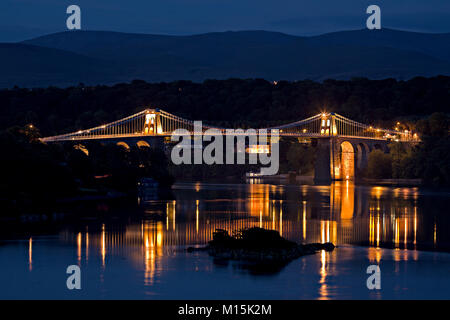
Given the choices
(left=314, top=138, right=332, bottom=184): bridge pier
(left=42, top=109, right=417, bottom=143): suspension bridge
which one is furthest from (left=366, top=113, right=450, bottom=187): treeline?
(left=314, top=138, right=332, bottom=184): bridge pier

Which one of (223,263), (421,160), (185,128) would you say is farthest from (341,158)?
(223,263)

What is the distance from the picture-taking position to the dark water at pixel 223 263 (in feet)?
82.2

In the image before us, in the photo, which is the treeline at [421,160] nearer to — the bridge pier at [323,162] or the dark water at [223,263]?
the bridge pier at [323,162]

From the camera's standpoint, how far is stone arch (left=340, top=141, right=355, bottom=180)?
362 feet

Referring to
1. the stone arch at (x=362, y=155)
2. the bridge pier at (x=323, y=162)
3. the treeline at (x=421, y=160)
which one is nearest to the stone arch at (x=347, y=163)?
the stone arch at (x=362, y=155)

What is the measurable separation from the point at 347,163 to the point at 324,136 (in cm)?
458

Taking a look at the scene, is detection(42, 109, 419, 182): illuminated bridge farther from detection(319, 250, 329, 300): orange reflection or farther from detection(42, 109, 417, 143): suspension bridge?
detection(319, 250, 329, 300): orange reflection

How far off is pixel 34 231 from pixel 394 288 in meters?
17.8

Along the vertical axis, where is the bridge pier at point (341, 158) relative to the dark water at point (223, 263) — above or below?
above

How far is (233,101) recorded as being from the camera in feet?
479

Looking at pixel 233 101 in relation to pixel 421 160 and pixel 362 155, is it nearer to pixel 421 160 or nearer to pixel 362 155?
pixel 362 155

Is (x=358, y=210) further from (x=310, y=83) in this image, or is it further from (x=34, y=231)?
(x=310, y=83)

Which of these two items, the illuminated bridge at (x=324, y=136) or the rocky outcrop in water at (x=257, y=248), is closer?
the rocky outcrop in water at (x=257, y=248)

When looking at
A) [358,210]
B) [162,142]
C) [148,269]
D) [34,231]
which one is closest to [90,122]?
[162,142]
